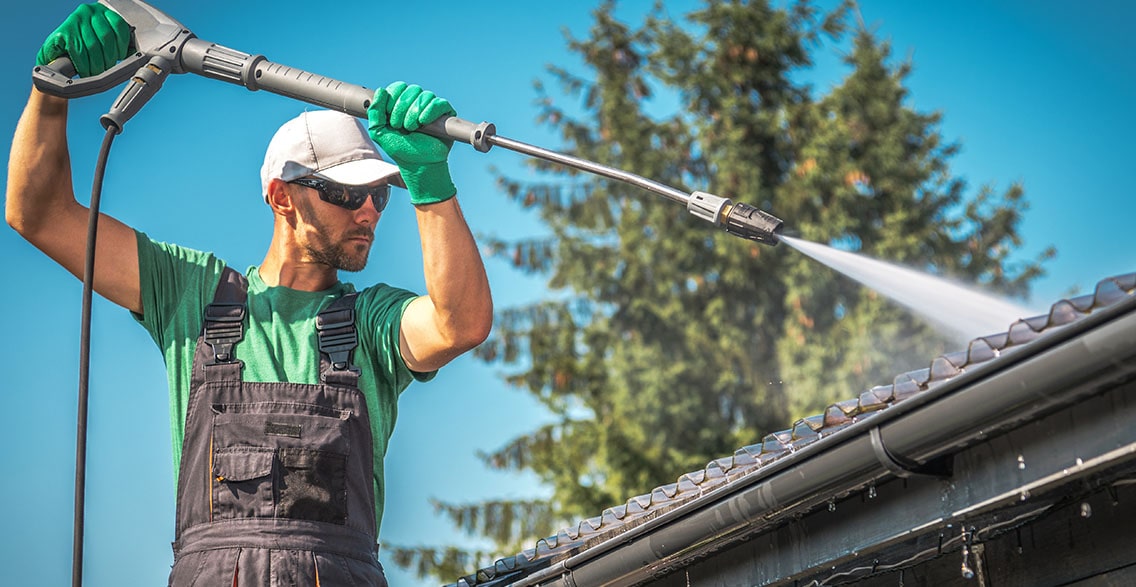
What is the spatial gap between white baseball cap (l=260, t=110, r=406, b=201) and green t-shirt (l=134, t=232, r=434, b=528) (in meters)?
0.31

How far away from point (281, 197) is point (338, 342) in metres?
0.54

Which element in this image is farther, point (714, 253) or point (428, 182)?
point (714, 253)

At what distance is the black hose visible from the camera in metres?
2.85

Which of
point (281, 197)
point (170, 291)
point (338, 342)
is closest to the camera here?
point (338, 342)

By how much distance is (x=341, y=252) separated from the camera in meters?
3.38

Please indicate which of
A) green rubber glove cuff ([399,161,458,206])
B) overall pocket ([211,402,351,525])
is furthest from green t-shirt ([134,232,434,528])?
green rubber glove cuff ([399,161,458,206])

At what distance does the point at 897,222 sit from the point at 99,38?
1393 cm

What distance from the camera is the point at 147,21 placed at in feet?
11.1

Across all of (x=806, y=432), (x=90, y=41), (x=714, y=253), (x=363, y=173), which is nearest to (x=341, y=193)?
(x=363, y=173)

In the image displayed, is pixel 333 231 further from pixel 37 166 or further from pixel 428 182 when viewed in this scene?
pixel 37 166

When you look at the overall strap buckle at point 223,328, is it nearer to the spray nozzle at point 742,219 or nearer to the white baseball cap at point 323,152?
the white baseball cap at point 323,152

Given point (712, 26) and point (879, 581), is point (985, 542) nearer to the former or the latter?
point (879, 581)

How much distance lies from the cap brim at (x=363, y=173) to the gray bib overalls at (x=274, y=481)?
0.46 meters

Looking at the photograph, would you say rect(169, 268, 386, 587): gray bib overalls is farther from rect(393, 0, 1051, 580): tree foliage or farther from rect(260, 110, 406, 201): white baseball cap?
rect(393, 0, 1051, 580): tree foliage
